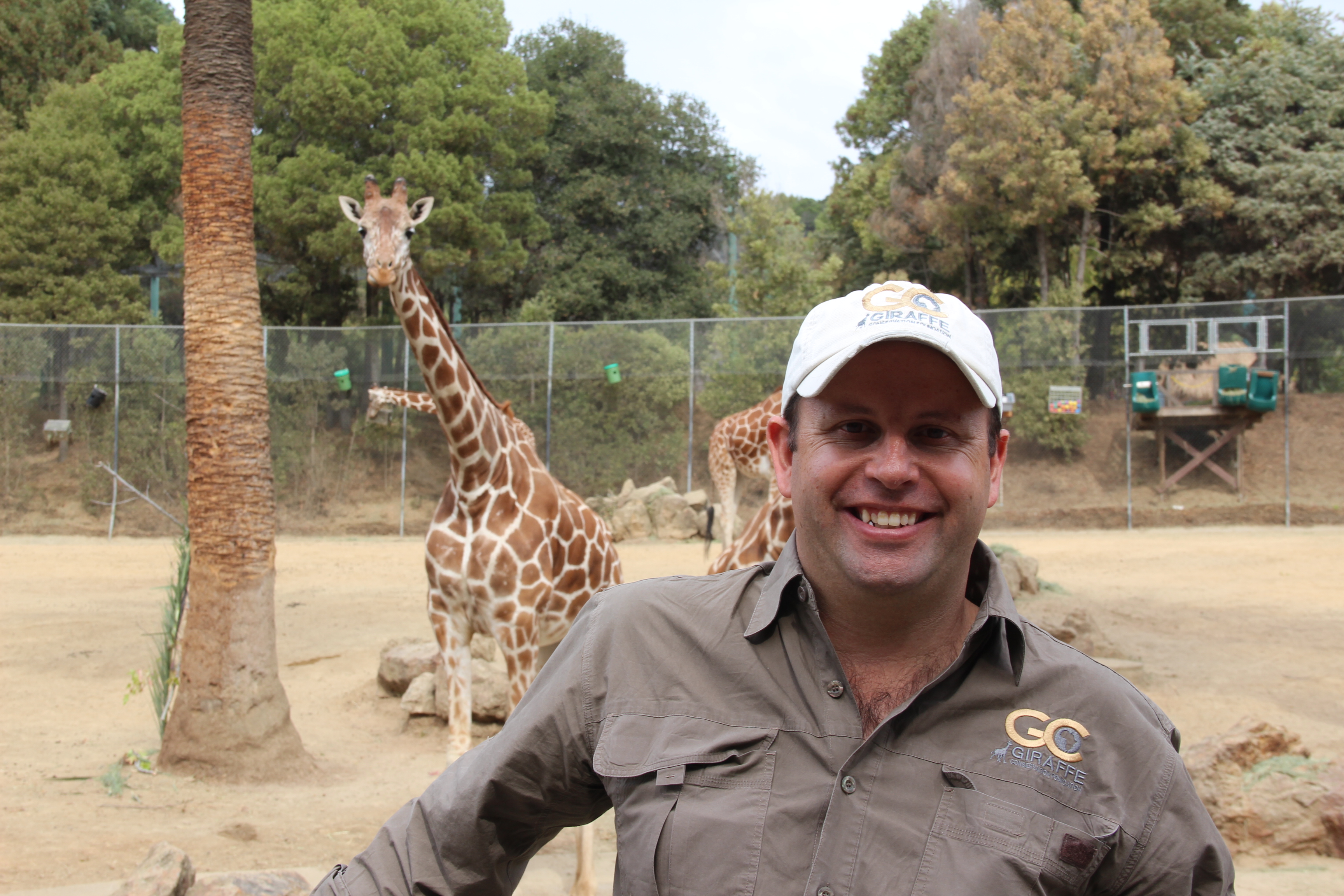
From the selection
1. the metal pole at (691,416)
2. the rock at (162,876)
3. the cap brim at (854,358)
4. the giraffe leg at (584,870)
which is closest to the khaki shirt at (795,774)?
the cap brim at (854,358)

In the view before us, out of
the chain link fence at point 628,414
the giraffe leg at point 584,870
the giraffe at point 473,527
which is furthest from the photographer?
the chain link fence at point 628,414

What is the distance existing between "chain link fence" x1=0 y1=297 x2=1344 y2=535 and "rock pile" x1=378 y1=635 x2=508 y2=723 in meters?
9.88

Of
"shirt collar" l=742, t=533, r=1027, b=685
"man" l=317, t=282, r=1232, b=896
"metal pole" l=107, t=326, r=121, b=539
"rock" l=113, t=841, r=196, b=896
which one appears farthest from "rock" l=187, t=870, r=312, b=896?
"metal pole" l=107, t=326, r=121, b=539

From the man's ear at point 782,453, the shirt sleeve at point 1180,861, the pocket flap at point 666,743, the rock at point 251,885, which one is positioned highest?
the man's ear at point 782,453

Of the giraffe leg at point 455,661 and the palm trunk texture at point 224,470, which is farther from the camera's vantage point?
the palm trunk texture at point 224,470

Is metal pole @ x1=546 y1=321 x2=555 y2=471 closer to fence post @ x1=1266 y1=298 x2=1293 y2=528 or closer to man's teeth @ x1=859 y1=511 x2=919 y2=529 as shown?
fence post @ x1=1266 y1=298 x2=1293 y2=528

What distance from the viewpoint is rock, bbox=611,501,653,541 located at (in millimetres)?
16578

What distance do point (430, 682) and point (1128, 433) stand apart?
13078 mm

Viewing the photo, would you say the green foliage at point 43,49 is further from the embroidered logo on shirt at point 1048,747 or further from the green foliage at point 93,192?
the embroidered logo on shirt at point 1048,747

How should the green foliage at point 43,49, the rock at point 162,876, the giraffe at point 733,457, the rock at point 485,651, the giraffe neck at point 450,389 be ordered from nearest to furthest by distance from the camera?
the rock at point 162,876
the giraffe neck at point 450,389
the rock at point 485,651
the giraffe at point 733,457
the green foliage at point 43,49

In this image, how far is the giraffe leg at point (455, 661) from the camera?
5.25m

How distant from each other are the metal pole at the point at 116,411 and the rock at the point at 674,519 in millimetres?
8653

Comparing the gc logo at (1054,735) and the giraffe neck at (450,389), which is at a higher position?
the giraffe neck at (450,389)

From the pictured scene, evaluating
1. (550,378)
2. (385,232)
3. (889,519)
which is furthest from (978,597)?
(550,378)
